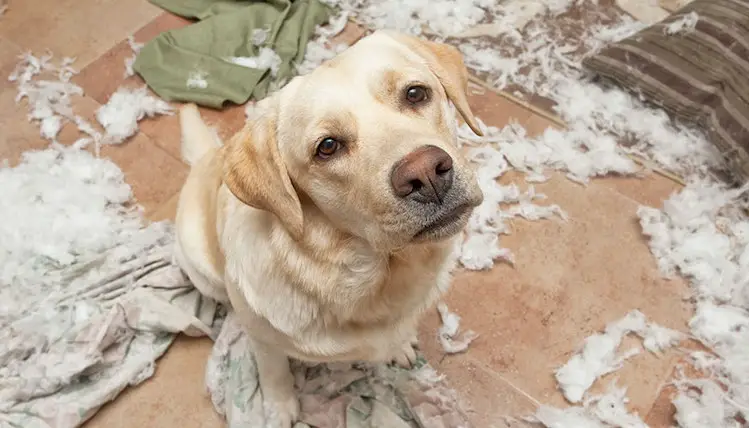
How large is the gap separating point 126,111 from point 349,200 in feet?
5.66

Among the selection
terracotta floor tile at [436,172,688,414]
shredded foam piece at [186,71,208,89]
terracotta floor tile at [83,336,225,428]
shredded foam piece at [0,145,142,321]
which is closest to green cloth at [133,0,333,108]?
shredded foam piece at [186,71,208,89]

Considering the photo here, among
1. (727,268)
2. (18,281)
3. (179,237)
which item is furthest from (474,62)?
(18,281)

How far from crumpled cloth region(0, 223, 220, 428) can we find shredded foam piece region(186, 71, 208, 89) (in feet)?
2.57

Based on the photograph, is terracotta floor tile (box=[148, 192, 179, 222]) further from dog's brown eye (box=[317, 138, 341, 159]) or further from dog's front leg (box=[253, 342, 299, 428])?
dog's brown eye (box=[317, 138, 341, 159])

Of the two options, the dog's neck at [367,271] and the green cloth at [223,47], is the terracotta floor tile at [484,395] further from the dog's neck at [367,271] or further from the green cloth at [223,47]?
the green cloth at [223,47]

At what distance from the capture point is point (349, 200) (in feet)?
4.41

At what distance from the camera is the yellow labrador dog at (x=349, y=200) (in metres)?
1.28

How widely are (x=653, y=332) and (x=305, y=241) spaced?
1368 mm

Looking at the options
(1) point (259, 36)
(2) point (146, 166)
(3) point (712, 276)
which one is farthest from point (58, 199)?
(3) point (712, 276)

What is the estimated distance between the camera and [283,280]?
149cm

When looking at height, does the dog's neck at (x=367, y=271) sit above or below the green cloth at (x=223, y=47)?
above

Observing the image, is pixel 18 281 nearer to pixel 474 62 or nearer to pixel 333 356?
pixel 333 356

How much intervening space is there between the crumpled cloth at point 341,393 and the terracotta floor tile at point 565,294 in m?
0.23

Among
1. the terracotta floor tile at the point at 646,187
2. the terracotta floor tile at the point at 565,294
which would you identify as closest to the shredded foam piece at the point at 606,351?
the terracotta floor tile at the point at 565,294
